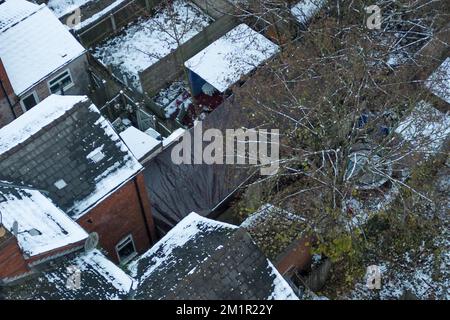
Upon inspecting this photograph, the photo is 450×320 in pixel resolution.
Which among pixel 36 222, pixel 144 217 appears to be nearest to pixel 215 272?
pixel 36 222

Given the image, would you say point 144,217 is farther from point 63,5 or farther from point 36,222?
point 63,5

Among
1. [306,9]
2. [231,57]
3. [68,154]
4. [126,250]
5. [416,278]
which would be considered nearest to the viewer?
[68,154]

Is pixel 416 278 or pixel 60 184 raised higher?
pixel 60 184

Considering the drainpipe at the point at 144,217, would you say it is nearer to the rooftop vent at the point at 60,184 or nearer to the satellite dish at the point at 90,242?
the rooftop vent at the point at 60,184

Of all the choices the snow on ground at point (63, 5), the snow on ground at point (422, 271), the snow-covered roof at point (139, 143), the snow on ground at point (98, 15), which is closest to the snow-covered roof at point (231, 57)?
the snow-covered roof at point (139, 143)

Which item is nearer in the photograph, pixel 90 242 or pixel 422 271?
pixel 90 242

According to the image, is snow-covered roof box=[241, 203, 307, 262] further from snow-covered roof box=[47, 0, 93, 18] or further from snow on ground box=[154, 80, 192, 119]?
snow-covered roof box=[47, 0, 93, 18]
